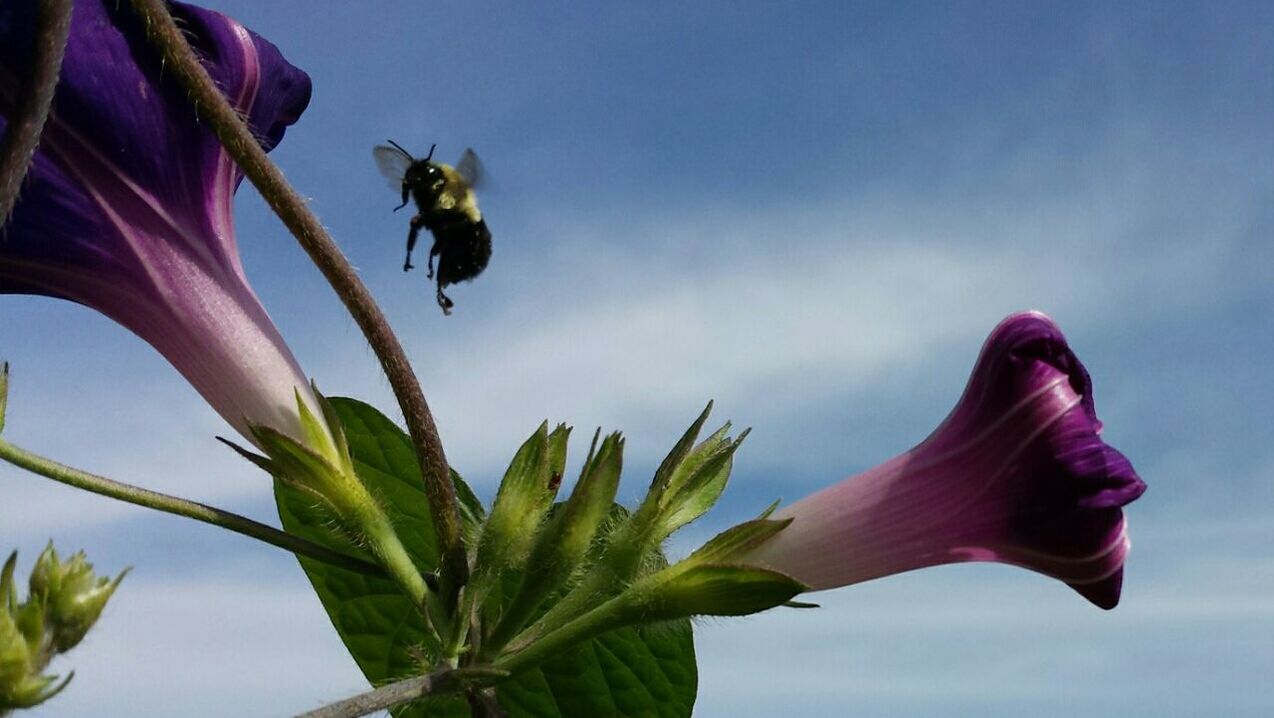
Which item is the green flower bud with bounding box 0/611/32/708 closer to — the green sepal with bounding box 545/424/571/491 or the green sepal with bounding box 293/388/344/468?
the green sepal with bounding box 293/388/344/468

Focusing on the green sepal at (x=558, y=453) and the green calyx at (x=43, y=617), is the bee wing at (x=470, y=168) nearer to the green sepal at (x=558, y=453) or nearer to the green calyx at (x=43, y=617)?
the green sepal at (x=558, y=453)

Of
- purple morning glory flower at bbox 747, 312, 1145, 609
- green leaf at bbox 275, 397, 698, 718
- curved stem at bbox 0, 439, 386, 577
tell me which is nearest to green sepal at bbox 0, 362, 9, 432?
curved stem at bbox 0, 439, 386, 577

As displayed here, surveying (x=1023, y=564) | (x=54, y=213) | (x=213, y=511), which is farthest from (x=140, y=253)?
(x=1023, y=564)

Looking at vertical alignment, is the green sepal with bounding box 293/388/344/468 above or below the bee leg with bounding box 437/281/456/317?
below

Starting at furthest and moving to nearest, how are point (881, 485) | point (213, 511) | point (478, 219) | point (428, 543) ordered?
1. point (478, 219)
2. point (428, 543)
3. point (881, 485)
4. point (213, 511)

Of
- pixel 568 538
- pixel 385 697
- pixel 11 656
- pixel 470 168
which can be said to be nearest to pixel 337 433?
pixel 568 538

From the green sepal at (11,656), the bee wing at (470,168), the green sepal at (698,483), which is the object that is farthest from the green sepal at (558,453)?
the bee wing at (470,168)

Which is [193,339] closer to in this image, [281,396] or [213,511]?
[281,396]
